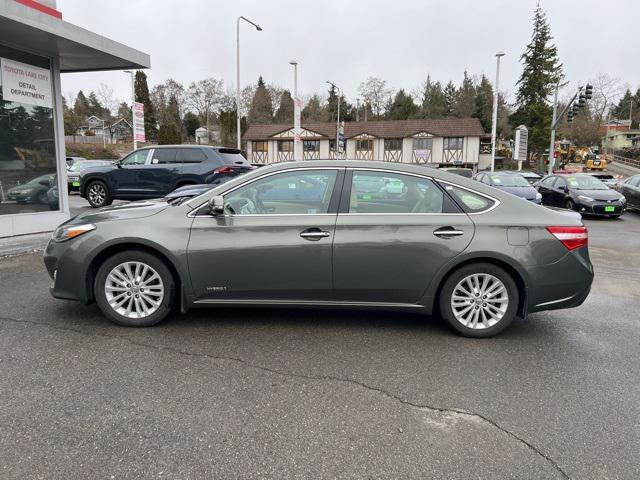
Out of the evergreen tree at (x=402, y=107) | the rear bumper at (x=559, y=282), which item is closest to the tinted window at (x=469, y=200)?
the rear bumper at (x=559, y=282)

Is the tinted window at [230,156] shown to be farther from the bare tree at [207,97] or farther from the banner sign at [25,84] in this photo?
the bare tree at [207,97]

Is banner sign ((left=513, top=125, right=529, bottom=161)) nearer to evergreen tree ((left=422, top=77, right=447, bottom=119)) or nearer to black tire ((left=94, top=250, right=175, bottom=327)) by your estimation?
black tire ((left=94, top=250, right=175, bottom=327))

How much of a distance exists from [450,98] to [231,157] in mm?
86509

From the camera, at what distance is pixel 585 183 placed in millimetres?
16094

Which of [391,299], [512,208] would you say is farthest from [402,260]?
[512,208]

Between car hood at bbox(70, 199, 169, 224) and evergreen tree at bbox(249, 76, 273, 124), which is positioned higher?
evergreen tree at bbox(249, 76, 273, 124)

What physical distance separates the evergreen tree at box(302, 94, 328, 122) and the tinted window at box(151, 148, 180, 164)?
218 feet

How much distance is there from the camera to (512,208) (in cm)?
425

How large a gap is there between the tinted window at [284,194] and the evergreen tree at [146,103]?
70540 mm

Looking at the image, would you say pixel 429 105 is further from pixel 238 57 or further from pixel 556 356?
pixel 556 356

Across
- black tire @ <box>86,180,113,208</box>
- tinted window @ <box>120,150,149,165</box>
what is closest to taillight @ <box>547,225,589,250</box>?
tinted window @ <box>120,150,149,165</box>

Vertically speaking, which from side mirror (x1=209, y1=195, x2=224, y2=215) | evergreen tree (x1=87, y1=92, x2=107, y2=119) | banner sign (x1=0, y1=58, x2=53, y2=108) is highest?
evergreen tree (x1=87, y1=92, x2=107, y2=119)

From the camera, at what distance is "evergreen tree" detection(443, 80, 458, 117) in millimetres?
83938

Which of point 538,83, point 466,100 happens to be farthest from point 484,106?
point 538,83
